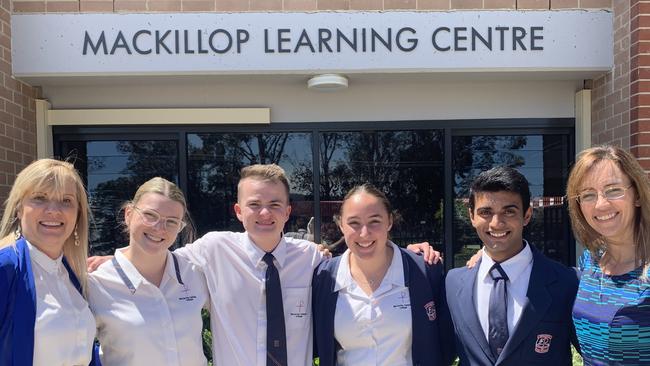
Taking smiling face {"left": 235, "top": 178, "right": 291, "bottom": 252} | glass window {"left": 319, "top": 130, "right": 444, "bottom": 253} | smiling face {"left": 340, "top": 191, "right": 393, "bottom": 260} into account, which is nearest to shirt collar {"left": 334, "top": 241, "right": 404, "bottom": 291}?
smiling face {"left": 340, "top": 191, "right": 393, "bottom": 260}

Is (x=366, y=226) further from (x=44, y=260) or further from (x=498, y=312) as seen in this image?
(x=44, y=260)

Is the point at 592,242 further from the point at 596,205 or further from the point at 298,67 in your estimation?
the point at 298,67

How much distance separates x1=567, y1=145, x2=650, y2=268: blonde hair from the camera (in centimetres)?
237

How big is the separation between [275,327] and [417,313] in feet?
2.41

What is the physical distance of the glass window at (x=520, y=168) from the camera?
6.29 metres

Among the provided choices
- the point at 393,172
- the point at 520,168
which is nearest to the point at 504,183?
the point at 393,172

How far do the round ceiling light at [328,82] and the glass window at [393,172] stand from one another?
30.9 inches

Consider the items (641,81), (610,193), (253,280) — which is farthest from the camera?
(641,81)

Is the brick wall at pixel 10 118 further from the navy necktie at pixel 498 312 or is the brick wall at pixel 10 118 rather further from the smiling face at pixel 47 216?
the navy necktie at pixel 498 312

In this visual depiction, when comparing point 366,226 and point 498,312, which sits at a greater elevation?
point 366,226

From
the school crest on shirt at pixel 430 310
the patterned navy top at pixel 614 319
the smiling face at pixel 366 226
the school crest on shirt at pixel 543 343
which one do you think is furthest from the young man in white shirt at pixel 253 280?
the patterned navy top at pixel 614 319

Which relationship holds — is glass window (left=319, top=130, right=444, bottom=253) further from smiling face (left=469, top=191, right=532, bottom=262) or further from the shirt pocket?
smiling face (left=469, top=191, right=532, bottom=262)

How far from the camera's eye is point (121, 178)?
6285 millimetres

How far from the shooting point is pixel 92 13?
5.38 m
